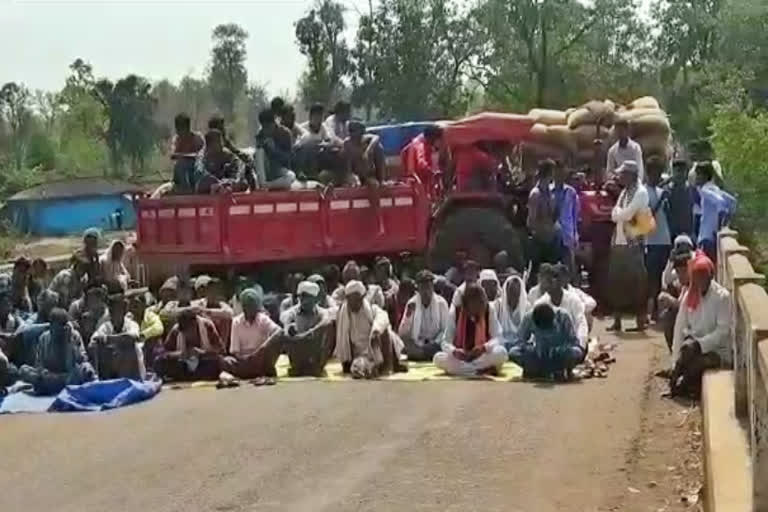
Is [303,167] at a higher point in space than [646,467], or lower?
higher

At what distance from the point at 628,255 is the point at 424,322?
272 cm

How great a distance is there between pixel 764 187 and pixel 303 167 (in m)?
11.8

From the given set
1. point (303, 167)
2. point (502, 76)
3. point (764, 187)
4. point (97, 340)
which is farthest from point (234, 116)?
point (97, 340)

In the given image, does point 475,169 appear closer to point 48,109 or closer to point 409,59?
point 409,59

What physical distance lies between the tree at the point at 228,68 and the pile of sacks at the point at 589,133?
53145 millimetres

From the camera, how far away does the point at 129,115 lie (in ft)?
201

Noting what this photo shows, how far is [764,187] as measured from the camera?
25641mm

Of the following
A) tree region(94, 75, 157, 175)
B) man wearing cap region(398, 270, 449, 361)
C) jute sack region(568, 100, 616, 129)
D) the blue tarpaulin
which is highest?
tree region(94, 75, 157, 175)

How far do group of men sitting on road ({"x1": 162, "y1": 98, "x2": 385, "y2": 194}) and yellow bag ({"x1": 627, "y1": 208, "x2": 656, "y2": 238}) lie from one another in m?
3.20

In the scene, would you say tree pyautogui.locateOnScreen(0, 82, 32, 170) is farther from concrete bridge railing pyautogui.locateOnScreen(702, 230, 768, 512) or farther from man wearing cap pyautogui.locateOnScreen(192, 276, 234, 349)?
concrete bridge railing pyautogui.locateOnScreen(702, 230, 768, 512)

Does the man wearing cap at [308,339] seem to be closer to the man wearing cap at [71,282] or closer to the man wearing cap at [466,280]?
the man wearing cap at [466,280]

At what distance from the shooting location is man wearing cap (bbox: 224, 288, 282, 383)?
1309 centimetres

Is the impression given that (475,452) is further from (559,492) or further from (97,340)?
(97,340)

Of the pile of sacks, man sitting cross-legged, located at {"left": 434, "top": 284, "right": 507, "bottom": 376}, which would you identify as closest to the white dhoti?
man sitting cross-legged, located at {"left": 434, "top": 284, "right": 507, "bottom": 376}
